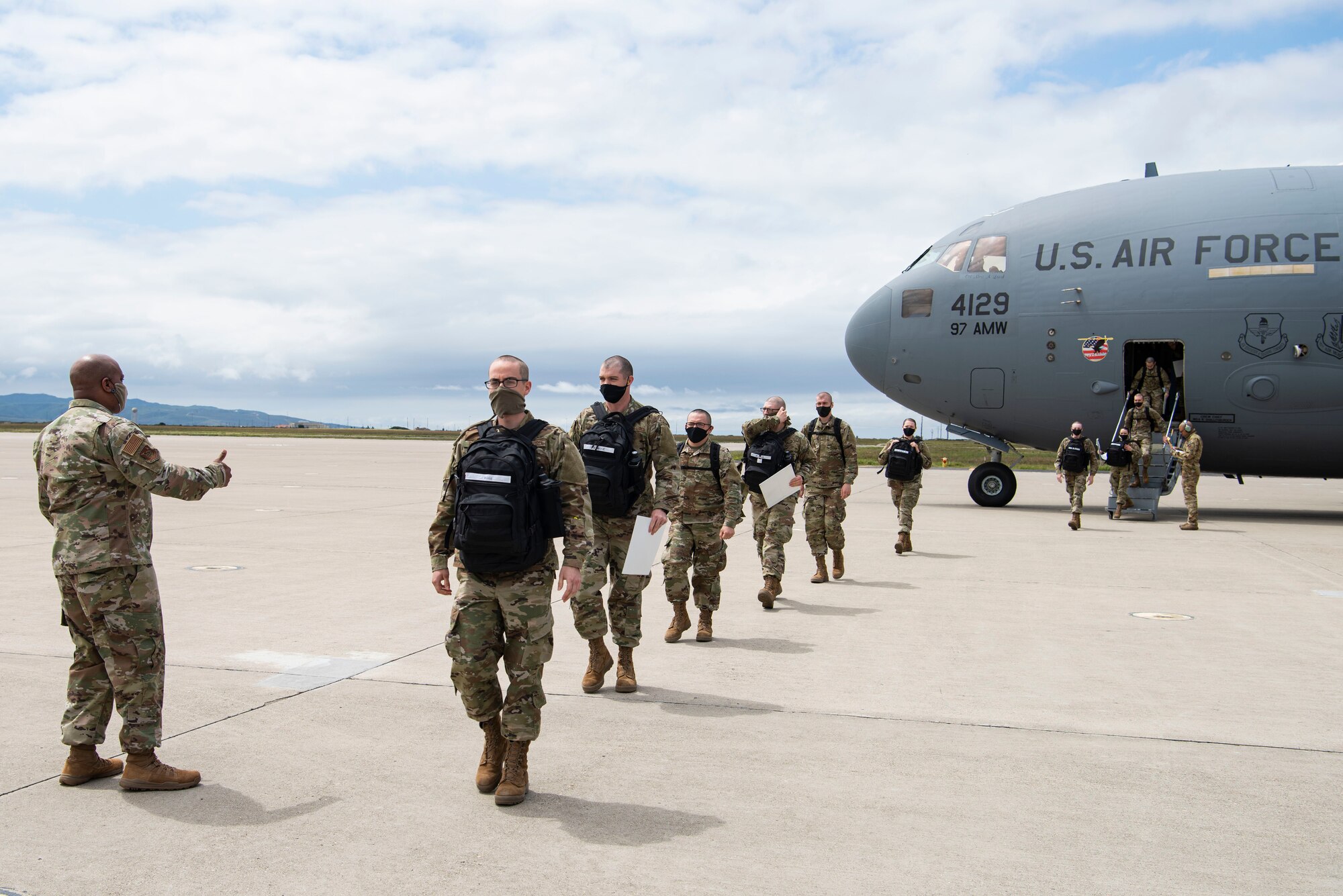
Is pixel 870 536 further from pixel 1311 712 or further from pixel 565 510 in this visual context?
pixel 565 510

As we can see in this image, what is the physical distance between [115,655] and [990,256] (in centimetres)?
1722

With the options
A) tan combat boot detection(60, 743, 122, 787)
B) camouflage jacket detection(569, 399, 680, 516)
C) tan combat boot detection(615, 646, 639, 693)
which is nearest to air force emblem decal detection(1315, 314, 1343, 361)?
camouflage jacket detection(569, 399, 680, 516)

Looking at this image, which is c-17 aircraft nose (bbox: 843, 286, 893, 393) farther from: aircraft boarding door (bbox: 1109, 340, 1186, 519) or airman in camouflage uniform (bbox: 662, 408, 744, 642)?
airman in camouflage uniform (bbox: 662, 408, 744, 642)

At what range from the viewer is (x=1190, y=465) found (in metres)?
17.2

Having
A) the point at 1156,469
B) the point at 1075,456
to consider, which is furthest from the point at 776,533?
the point at 1156,469

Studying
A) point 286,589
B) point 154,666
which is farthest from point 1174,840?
point 286,589

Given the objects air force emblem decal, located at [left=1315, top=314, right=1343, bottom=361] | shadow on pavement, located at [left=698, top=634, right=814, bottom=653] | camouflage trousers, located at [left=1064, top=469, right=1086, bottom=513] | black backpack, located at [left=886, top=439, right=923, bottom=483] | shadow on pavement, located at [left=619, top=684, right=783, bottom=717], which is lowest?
shadow on pavement, located at [left=619, top=684, right=783, bottom=717]

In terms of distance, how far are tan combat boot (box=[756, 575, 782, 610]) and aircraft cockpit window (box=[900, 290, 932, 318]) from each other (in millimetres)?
11097

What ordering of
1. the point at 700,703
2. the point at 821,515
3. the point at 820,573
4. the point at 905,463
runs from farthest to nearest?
the point at 905,463
the point at 820,573
the point at 821,515
the point at 700,703

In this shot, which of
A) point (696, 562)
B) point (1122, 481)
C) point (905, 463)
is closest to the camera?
point (696, 562)

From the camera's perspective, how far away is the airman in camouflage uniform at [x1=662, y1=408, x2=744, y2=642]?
8.31m

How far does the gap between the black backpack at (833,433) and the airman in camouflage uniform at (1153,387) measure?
9.75 metres

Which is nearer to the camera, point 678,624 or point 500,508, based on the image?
point 500,508

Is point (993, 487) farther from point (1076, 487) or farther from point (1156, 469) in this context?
point (1076, 487)
